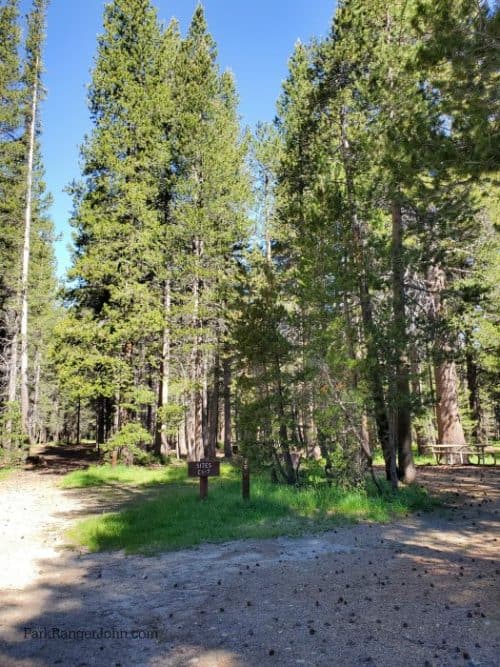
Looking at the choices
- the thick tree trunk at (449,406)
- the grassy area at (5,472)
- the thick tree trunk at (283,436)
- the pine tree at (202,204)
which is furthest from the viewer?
the pine tree at (202,204)

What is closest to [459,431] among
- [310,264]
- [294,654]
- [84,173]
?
[310,264]

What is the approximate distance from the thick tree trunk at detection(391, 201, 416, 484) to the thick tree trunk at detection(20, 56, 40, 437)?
15.2 metres

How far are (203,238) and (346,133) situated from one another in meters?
9.01

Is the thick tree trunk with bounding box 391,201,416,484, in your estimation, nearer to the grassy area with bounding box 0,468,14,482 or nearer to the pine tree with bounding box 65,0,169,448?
the pine tree with bounding box 65,0,169,448

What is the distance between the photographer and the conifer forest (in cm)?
999

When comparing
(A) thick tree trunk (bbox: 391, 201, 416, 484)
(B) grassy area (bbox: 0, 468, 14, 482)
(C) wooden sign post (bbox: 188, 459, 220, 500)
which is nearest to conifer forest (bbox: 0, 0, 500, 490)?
(A) thick tree trunk (bbox: 391, 201, 416, 484)

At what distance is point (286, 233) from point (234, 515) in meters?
14.5

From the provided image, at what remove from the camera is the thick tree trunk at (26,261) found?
20.4 meters

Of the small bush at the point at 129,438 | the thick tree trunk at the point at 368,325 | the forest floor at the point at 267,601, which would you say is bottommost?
the forest floor at the point at 267,601

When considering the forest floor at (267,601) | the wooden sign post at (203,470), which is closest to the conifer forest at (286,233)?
the wooden sign post at (203,470)

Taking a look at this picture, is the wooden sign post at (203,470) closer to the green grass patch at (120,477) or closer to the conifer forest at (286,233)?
the conifer forest at (286,233)

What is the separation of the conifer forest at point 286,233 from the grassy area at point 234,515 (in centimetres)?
107

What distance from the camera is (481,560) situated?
681cm

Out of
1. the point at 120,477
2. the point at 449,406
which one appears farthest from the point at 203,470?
the point at 449,406
